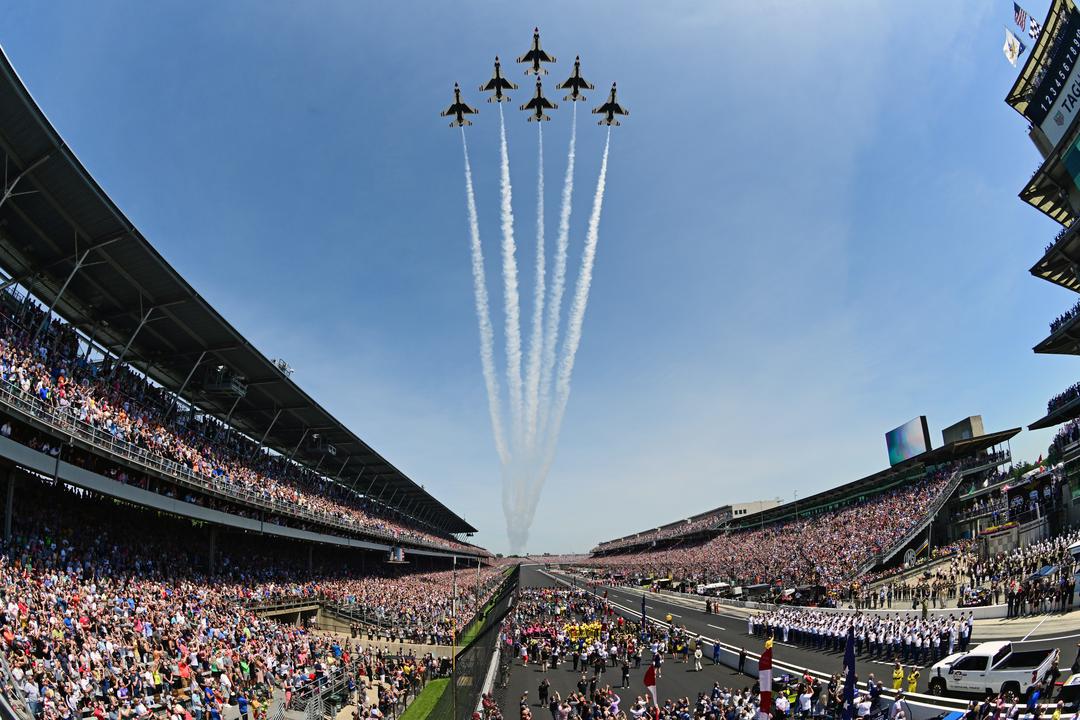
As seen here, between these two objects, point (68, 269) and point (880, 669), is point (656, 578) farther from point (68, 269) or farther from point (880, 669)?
point (68, 269)

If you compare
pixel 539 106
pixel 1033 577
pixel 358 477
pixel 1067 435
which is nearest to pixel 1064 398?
pixel 1067 435

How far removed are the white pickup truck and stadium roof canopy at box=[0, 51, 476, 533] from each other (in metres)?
37.3

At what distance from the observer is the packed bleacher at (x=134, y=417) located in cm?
2483

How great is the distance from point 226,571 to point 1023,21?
64.1 m

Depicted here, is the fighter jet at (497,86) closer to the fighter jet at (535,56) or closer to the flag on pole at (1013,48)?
the fighter jet at (535,56)

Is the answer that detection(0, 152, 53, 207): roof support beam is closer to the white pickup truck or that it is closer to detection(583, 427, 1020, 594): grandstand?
the white pickup truck

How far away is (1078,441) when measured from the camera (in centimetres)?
4300

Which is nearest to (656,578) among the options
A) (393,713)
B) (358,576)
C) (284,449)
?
(358,576)

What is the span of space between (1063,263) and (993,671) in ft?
116

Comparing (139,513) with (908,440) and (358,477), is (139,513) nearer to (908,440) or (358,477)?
(358,477)

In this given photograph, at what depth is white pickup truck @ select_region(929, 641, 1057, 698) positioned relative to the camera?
757 inches

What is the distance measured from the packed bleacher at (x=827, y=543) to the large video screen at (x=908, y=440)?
602cm

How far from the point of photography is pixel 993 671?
20.3 meters

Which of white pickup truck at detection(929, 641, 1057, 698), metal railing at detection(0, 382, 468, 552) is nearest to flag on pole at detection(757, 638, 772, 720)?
white pickup truck at detection(929, 641, 1057, 698)
